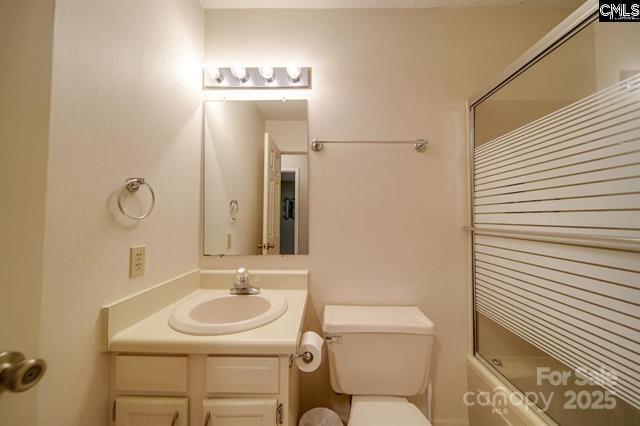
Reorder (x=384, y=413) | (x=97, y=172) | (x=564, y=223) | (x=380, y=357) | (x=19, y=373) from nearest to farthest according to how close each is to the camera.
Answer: (x=19, y=373) → (x=97, y=172) → (x=564, y=223) → (x=384, y=413) → (x=380, y=357)

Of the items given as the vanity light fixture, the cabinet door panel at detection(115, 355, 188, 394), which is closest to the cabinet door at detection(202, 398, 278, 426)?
the cabinet door panel at detection(115, 355, 188, 394)

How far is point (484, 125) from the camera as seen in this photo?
1321mm

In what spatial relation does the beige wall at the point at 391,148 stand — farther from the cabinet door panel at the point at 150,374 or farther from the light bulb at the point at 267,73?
the cabinet door panel at the point at 150,374

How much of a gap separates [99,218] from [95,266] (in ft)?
0.48

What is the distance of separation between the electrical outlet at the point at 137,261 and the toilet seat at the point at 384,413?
1018 millimetres

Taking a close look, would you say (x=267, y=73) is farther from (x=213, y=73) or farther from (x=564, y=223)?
(x=564, y=223)

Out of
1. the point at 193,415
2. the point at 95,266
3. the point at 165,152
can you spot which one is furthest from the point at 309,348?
the point at 165,152

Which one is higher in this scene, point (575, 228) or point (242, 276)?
point (575, 228)

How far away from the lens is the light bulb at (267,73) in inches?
53.4

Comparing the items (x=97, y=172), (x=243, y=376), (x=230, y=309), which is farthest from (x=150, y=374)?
(x=97, y=172)

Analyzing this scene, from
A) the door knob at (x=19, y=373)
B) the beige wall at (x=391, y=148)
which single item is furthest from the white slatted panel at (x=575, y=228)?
the door knob at (x=19, y=373)

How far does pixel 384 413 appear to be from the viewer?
1.03m

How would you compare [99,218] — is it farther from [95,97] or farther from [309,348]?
[309,348]

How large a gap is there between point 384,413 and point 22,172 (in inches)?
55.9
